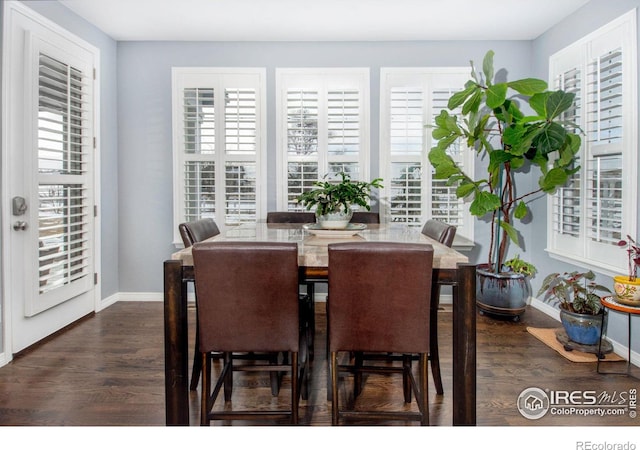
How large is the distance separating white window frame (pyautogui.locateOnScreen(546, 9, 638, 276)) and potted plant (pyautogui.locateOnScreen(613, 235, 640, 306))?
0.18 metres

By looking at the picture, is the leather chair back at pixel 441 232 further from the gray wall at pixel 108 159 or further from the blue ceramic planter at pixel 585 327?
the gray wall at pixel 108 159

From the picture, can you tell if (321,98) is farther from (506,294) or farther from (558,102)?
(506,294)

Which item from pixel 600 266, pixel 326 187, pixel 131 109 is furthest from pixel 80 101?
pixel 600 266

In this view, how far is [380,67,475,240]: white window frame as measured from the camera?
3.76 meters

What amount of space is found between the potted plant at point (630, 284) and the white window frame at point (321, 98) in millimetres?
2089

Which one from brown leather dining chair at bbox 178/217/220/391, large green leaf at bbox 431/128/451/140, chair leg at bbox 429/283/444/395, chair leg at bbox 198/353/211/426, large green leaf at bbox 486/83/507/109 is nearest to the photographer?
chair leg at bbox 198/353/211/426

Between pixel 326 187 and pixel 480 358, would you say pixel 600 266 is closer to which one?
pixel 480 358

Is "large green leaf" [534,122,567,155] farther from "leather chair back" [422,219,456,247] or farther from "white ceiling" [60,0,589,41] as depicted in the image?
"leather chair back" [422,219,456,247]

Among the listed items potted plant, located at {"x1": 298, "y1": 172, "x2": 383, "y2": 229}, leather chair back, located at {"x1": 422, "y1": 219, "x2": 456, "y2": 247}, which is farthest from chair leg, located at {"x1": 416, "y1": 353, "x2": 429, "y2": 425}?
potted plant, located at {"x1": 298, "y1": 172, "x2": 383, "y2": 229}

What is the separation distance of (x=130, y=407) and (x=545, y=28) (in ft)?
13.6

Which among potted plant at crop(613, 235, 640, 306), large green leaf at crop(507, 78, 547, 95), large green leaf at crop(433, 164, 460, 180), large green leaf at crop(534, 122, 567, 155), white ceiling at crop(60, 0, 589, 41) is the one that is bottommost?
potted plant at crop(613, 235, 640, 306)

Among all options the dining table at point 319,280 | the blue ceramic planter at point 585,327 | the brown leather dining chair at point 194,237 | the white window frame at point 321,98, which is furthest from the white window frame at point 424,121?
the dining table at point 319,280

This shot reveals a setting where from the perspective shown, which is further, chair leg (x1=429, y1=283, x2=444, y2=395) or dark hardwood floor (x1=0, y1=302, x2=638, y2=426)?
chair leg (x1=429, y1=283, x2=444, y2=395)

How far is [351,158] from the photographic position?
3.82m
